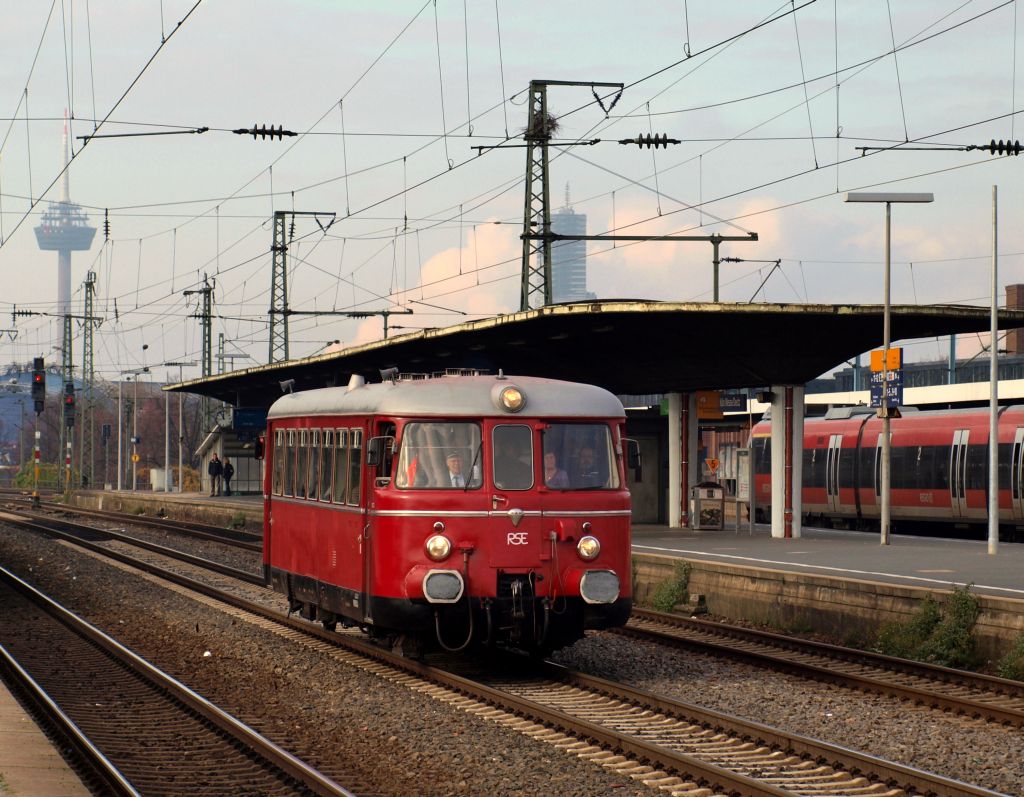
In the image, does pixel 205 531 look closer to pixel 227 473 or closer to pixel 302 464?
pixel 227 473

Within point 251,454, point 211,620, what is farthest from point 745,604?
point 251,454

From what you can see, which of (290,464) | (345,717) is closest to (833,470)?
(290,464)

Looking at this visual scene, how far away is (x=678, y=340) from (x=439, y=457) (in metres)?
15.0

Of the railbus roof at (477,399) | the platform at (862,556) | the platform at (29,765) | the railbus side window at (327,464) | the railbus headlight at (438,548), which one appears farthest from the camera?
the platform at (862,556)

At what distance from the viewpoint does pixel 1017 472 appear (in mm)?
32375

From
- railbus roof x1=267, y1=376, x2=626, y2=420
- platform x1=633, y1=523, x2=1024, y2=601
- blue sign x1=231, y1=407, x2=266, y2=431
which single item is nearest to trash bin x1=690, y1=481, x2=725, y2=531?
platform x1=633, y1=523, x2=1024, y2=601

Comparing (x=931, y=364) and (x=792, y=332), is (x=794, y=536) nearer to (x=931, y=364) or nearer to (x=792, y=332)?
(x=792, y=332)

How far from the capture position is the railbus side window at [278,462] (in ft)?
58.7

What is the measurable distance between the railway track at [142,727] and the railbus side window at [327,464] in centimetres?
254

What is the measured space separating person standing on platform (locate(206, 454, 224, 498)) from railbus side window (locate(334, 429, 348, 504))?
4487cm

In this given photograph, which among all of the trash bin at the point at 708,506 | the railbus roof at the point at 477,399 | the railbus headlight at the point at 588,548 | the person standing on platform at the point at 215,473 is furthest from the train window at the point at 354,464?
the person standing on platform at the point at 215,473

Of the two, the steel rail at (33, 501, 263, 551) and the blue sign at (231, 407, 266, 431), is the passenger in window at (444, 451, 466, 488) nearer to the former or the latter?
the steel rail at (33, 501, 263, 551)

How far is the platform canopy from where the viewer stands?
26.3m

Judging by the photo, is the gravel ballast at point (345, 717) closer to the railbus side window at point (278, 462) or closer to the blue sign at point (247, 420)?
the railbus side window at point (278, 462)
